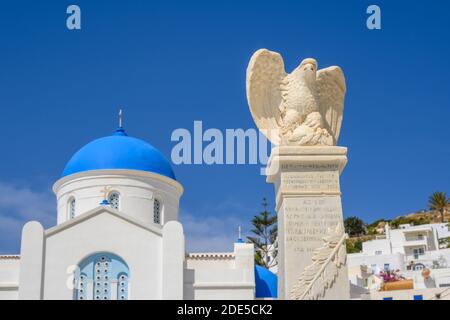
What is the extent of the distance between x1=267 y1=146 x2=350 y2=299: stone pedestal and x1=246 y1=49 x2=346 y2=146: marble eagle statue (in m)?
0.36

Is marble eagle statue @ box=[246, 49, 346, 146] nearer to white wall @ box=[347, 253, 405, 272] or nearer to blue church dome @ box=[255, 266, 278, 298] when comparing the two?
blue church dome @ box=[255, 266, 278, 298]

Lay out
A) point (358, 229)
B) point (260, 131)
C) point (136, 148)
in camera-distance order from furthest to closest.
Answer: point (358, 229) < point (136, 148) < point (260, 131)

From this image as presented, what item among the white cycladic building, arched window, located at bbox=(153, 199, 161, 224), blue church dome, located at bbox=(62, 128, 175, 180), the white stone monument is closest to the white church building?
blue church dome, located at bbox=(62, 128, 175, 180)

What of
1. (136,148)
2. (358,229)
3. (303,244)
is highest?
(358,229)

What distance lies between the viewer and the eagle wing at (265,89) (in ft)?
45.1

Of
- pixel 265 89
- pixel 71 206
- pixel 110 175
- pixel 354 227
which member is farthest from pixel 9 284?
pixel 354 227

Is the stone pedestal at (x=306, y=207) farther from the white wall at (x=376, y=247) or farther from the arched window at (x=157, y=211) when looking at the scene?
the white wall at (x=376, y=247)

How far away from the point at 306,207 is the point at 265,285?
41.2ft

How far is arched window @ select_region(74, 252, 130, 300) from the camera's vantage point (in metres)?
20.9
